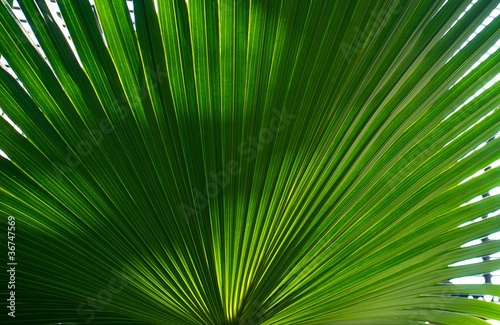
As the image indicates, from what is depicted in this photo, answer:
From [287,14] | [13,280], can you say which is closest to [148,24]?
[287,14]

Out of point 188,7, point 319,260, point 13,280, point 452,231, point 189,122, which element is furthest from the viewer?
point 452,231

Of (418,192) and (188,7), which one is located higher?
(188,7)

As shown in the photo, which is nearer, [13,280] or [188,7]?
[188,7]

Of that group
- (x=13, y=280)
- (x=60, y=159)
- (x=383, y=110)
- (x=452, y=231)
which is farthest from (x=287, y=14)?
(x=13, y=280)

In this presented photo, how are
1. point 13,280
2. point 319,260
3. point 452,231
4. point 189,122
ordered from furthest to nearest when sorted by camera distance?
point 452,231, point 319,260, point 13,280, point 189,122

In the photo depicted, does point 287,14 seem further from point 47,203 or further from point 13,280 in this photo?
point 13,280

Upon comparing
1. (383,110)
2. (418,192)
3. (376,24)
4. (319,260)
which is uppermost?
(376,24)
